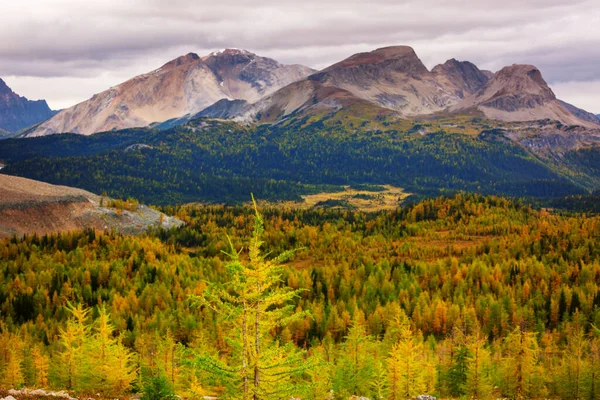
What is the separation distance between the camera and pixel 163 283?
189 m

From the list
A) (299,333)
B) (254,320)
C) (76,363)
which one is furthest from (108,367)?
(299,333)

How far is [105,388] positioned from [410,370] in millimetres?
41857

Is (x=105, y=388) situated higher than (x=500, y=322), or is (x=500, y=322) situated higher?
(x=105, y=388)

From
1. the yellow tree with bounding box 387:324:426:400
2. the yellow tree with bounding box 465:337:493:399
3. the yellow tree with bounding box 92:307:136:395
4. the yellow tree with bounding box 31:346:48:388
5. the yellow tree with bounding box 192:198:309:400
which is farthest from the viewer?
the yellow tree with bounding box 31:346:48:388

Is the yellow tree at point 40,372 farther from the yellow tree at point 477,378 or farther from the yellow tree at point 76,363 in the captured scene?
the yellow tree at point 477,378

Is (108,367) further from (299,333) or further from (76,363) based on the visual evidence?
(299,333)

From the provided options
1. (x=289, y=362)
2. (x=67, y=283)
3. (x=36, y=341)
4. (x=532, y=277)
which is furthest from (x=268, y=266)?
(x=532, y=277)

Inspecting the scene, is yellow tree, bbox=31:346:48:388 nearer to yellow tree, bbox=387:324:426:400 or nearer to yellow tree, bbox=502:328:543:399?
yellow tree, bbox=387:324:426:400

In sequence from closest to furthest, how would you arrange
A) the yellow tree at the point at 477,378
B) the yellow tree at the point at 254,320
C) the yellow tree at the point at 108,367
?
the yellow tree at the point at 254,320, the yellow tree at the point at 108,367, the yellow tree at the point at 477,378

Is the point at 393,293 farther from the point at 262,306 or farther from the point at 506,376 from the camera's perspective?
the point at 262,306

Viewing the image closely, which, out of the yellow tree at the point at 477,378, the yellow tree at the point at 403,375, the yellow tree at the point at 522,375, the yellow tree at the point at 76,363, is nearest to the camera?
the yellow tree at the point at 76,363

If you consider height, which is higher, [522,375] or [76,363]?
[76,363]

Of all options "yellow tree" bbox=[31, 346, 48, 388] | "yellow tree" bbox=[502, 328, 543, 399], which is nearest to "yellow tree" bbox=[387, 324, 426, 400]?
"yellow tree" bbox=[502, 328, 543, 399]

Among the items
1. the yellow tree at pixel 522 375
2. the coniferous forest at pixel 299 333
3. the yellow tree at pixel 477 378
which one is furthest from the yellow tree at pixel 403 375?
the yellow tree at pixel 522 375
